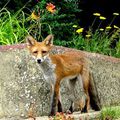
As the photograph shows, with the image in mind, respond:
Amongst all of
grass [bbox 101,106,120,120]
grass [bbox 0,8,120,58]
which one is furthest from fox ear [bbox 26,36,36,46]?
grass [bbox 0,8,120,58]

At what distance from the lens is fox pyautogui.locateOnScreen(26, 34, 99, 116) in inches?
402

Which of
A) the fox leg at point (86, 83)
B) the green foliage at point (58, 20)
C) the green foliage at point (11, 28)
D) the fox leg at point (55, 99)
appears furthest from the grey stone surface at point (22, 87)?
the green foliage at point (58, 20)

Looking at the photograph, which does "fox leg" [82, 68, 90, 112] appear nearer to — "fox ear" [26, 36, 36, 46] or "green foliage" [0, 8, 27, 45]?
"fox ear" [26, 36, 36, 46]

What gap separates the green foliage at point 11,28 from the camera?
12.4 m

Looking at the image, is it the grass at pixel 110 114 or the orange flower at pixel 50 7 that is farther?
the orange flower at pixel 50 7

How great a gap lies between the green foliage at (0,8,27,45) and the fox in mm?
1395

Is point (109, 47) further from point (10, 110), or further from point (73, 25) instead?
point (10, 110)

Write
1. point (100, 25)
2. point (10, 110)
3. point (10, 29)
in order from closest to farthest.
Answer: point (10, 110)
point (10, 29)
point (100, 25)

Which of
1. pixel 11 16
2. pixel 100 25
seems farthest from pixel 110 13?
pixel 11 16

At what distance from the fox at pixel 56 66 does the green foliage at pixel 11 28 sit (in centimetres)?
140

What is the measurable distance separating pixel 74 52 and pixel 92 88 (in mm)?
716

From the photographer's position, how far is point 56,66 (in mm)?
10594

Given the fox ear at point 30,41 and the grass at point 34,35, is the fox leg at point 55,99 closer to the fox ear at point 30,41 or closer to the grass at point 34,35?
the fox ear at point 30,41

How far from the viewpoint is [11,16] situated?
13.6 metres
